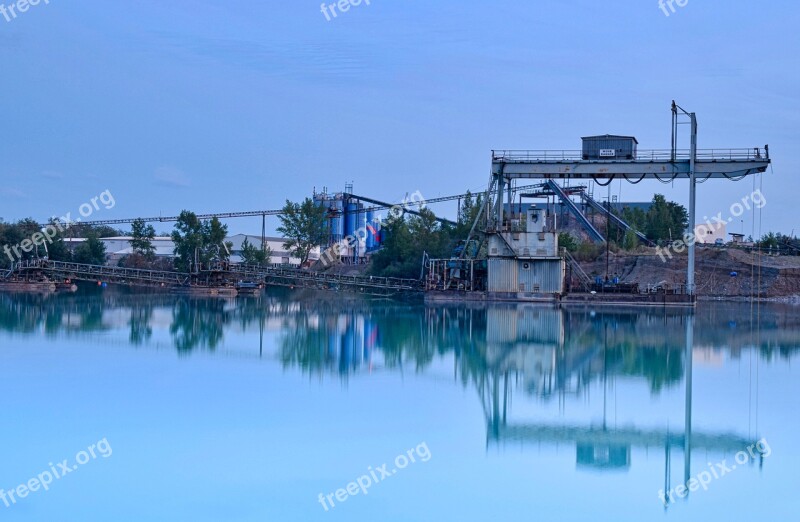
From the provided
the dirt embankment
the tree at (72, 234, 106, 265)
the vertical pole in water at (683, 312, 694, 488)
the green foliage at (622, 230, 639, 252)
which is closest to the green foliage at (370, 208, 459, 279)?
the dirt embankment

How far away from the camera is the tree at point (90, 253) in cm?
7150

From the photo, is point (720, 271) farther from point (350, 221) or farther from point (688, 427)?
point (688, 427)

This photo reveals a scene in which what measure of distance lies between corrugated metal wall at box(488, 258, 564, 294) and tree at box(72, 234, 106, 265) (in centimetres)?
3820

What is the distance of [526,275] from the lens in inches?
1825

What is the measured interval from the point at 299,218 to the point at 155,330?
42.6m

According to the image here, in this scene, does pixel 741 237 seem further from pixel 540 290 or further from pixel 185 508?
pixel 185 508

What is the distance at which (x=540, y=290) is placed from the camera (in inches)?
1818

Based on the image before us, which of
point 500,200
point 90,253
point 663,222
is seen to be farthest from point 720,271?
point 90,253

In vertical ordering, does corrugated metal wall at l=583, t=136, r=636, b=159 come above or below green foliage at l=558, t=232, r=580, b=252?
above

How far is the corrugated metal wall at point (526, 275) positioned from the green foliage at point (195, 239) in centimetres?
2465

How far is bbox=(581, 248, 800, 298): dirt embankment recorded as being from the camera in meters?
53.7

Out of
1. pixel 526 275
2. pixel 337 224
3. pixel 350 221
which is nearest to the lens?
pixel 526 275

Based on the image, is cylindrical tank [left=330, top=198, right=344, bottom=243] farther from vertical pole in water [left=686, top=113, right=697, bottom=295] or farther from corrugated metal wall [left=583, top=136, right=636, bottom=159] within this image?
vertical pole in water [left=686, top=113, right=697, bottom=295]

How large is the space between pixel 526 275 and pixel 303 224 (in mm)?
29394
